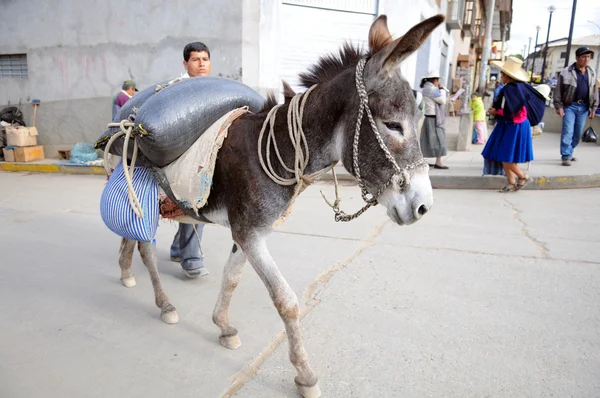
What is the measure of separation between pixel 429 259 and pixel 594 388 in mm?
1707

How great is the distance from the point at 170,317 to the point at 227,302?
484mm

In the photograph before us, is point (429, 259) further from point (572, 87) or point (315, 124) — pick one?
point (572, 87)

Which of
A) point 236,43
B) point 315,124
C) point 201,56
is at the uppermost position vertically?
point 236,43

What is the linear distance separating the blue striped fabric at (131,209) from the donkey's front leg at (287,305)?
26.2 inches

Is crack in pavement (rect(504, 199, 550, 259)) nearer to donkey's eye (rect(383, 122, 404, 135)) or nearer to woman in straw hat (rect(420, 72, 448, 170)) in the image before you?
woman in straw hat (rect(420, 72, 448, 170))

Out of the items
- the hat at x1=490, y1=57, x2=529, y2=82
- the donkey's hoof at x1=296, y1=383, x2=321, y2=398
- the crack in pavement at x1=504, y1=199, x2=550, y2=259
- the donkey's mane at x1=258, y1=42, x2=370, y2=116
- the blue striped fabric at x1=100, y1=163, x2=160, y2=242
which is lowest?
the donkey's hoof at x1=296, y1=383, x2=321, y2=398

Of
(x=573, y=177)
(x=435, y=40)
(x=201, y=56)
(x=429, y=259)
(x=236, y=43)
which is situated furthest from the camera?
(x=435, y=40)

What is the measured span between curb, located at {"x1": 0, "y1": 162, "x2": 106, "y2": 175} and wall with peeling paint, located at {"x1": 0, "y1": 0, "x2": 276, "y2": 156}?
105 cm

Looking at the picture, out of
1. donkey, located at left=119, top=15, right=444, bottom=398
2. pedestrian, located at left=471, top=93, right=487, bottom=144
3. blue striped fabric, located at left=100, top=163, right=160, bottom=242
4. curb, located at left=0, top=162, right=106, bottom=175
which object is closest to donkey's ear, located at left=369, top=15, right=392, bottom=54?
donkey, located at left=119, top=15, right=444, bottom=398

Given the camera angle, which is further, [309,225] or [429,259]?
[309,225]

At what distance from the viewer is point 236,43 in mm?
8094

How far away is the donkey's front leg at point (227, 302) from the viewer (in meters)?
2.44

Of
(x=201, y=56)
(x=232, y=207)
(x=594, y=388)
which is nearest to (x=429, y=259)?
(x=594, y=388)

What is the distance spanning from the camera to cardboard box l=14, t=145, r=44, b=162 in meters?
9.37
